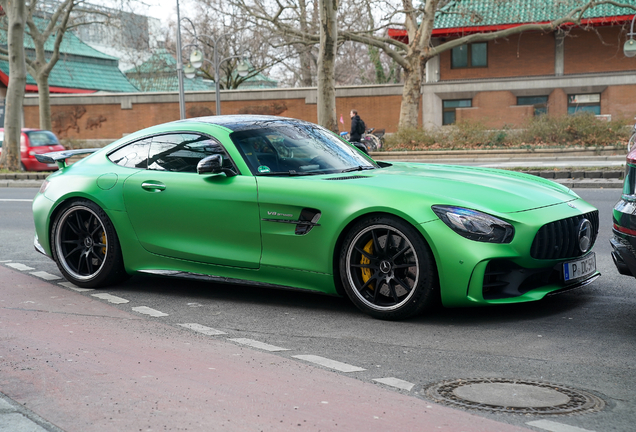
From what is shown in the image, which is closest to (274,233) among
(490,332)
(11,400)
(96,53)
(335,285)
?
(335,285)

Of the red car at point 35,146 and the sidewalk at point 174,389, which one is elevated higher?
the red car at point 35,146

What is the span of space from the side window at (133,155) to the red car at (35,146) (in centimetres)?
1896

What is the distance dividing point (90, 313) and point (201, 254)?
3.09 feet

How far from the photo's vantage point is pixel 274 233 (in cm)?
606

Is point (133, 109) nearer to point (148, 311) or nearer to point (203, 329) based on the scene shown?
point (148, 311)

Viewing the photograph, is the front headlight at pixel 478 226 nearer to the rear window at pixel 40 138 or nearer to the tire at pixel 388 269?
the tire at pixel 388 269

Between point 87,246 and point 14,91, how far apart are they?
2116 cm

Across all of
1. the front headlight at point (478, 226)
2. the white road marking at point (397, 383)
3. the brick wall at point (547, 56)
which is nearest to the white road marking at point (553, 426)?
the white road marking at point (397, 383)

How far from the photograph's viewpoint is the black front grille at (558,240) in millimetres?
5406

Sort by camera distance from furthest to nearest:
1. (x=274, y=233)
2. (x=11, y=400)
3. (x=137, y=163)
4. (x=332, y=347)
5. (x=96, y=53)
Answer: (x=96, y=53) < (x=137, y=163) < (x=274, y=233) < (x=332, y=347) < (x=11, y=400)

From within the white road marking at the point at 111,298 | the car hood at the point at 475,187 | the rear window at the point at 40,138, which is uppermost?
the rear window at the point at 40,138

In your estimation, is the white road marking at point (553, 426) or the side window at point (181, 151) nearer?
the white road marking at point (553, 426)

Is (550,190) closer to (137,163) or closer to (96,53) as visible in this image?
(137,163)

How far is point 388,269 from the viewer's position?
220 inches
